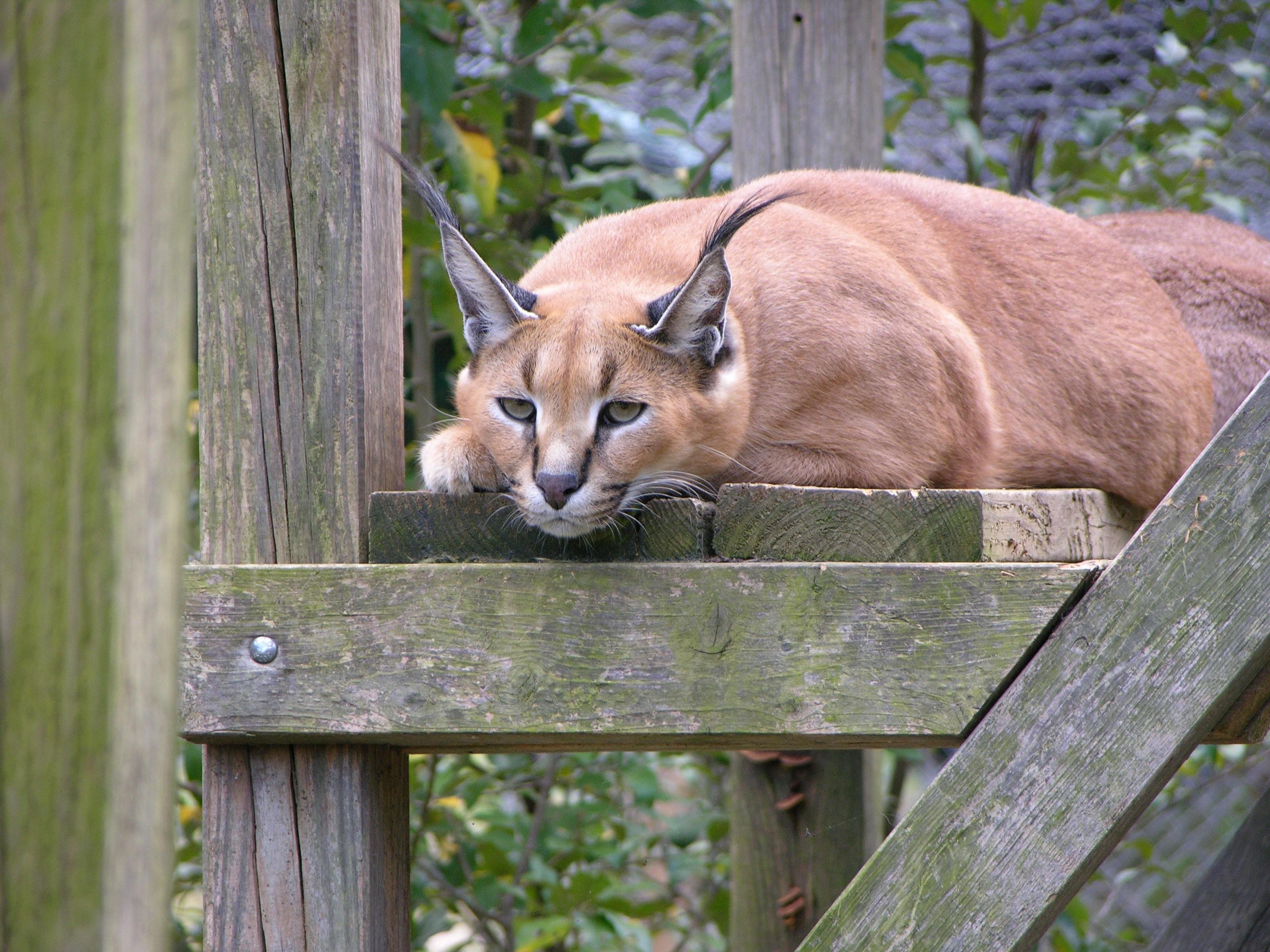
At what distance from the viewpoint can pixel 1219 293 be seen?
3359 millimetres

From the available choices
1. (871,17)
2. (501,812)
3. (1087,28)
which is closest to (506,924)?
(501,812)

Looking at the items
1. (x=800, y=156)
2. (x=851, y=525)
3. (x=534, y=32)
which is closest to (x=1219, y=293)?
(x=800, y=156)

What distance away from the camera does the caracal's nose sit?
1947 millimetres

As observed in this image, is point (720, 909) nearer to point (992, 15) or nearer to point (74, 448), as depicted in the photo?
point (992, 15)

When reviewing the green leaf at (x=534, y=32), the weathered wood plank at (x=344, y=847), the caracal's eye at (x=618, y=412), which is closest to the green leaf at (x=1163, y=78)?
the green leaf at (x=534, y=32)

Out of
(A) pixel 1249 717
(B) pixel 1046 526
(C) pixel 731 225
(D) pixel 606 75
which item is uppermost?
(D) pixel 606 75

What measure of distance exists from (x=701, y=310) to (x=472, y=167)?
1701mm

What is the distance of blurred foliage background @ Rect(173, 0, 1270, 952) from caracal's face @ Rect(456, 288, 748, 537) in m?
1.10

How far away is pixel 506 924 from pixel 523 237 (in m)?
2.55

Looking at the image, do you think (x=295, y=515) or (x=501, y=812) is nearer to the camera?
(x=295, y=515)

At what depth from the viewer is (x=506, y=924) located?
4.07 m

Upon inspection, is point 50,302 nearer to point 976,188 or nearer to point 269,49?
point 269,49

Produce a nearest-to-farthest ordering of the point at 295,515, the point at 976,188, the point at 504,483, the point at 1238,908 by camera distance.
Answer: the point at 295,515, the point at 504,483, the point at 1238,908, the point at 976,188

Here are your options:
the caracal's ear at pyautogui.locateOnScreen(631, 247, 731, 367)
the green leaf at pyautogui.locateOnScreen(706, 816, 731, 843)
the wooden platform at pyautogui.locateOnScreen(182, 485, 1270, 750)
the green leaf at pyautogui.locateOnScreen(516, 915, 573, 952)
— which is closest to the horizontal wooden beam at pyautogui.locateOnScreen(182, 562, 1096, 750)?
the wooden platform at pyautogui.locateOnScreen(182, 485, 1270, 750)
